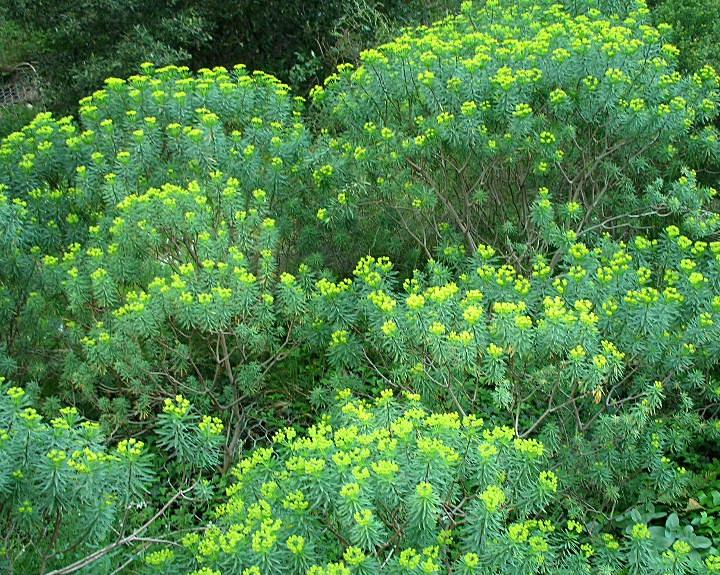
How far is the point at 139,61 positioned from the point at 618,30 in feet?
16.3

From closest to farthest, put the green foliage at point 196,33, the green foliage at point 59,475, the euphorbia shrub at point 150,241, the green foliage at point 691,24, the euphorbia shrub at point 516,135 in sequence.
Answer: the green foliage at point 59,475
the euphorbia shrub at point 150,241
the euphorbia shrub at point 516,135
the green foliage at point 691,24
the green foliage at point 196,33

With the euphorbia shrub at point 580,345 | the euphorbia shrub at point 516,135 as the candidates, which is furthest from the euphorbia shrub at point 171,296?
the euphorbia shrub at point 516,135

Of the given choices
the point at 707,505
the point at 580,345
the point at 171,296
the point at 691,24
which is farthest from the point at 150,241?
the point at 691,24

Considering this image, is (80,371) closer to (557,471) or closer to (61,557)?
(61,557)

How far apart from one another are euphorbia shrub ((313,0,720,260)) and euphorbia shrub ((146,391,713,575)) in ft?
6.40

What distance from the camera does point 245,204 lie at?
16.2ft

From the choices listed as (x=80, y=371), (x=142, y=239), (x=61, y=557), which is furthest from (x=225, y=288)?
(x=61, y=557)

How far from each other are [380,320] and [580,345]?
2.84ft

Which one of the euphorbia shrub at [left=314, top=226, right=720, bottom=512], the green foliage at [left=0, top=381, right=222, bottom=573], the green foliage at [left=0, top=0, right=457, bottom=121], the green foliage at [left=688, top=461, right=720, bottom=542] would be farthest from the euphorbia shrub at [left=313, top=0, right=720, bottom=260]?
the green foliage at [left=0, top=0, right=457, bottom=121]

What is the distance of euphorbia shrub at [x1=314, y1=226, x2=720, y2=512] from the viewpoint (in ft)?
11.4

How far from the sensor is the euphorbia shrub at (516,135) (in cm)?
482

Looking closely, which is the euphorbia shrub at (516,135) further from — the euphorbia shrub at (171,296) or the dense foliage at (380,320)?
the euphorbia shrub at (171,296)

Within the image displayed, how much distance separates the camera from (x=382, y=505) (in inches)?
112

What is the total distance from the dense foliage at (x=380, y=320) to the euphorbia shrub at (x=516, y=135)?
23mm
